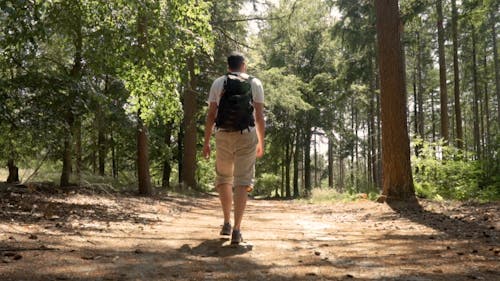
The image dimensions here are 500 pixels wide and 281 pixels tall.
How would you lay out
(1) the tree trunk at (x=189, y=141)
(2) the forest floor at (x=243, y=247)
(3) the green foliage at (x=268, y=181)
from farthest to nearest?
(3) the green foliage at (x=268, y=181), (1) the tree trunk at (x=189, y=141), (2) the forest floor at (x=243, y=247)

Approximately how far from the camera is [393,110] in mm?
8680

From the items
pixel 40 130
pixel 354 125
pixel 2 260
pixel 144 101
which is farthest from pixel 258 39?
pixel 354 125

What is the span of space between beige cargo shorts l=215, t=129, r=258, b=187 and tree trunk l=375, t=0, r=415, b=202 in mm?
4815

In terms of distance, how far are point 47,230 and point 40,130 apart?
2.05 meters

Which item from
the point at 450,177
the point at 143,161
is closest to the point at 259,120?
the point at 143,161

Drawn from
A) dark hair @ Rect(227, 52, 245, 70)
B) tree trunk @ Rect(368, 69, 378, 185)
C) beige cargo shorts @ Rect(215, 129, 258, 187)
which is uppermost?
→ tree trunk @ Rect(368, 69, 378, 185)

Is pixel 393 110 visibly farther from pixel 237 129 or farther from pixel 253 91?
pixel 237 129

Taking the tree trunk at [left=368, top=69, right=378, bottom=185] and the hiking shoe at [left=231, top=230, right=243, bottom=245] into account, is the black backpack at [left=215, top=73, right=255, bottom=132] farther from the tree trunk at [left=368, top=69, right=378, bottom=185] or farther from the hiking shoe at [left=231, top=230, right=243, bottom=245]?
the tree trunk at [left=368, top=69, right=378, bottom=185]

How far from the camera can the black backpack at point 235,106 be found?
455 cm

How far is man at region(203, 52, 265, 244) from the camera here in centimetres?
456

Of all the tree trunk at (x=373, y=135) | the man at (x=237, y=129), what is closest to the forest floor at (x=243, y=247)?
the man at (x=237, y=129)

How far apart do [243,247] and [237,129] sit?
1215 mm

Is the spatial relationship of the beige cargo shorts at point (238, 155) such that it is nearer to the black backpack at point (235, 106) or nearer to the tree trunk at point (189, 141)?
the black backpack at point (235, 106)

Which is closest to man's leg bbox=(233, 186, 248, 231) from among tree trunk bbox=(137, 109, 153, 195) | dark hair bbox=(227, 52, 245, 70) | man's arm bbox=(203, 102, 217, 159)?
man's arm bbox=(203, 102, 217, 159)
